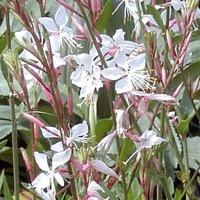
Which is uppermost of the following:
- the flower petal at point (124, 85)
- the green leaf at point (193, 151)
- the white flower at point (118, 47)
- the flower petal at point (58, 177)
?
the white flower at point (118, 47)

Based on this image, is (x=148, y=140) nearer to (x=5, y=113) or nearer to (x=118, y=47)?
(x=118, y=47)

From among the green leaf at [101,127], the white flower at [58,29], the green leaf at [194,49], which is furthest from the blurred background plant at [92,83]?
the green leaf at [194,49]

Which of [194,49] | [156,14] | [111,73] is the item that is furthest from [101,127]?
[111,73]

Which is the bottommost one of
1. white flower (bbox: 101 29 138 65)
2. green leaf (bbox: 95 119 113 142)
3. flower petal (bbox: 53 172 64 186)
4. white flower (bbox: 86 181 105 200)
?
green leaf (bbox: 95 119 113 142)

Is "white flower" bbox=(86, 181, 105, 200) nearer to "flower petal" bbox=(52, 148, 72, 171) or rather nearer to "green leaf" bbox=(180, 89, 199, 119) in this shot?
"flower petal" bbox=(52, 148, 72, 171)

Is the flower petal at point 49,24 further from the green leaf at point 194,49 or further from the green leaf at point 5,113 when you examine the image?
the green leaf at point 194,49

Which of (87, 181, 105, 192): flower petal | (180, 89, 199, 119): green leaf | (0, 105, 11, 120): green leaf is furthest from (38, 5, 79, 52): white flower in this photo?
(0, 105, 11, 120): green leaf

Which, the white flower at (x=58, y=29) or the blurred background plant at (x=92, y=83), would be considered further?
the white flower at (x=58, y=29)

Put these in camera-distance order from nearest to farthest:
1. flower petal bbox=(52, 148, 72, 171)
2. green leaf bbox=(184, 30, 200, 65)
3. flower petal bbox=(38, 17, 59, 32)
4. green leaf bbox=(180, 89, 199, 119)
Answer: flower petal bbox=(52, 148, 72, 171) → flower petal bbox=(38, 17, 59, 32) → green leaf bbox=(180, 89, 199, 119) → green leaf bbox=(184, 30, 200, 65)

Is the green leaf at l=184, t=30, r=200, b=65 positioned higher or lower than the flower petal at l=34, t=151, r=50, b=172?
lower
